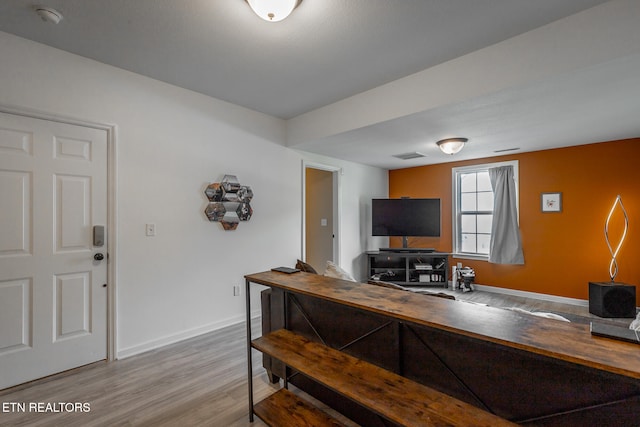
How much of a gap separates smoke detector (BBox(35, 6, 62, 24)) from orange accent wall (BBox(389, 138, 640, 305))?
541 cm

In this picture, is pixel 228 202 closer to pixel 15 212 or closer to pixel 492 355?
pixel 15 212

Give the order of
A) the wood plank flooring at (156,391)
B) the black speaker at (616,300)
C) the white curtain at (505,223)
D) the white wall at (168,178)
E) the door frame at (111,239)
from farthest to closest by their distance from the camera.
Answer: the white curtain at (505,223) → the black speaker at (616,300) → the door frame at (111,239) → the white wall at (168,178) → the wood plank flooring at (156,391)

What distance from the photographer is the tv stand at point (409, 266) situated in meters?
4.92

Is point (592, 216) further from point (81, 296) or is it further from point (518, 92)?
point (81, 296)

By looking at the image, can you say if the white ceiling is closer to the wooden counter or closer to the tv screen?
the wooden counter

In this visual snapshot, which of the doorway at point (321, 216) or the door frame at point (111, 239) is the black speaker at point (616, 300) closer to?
the doorway at point (321, 216)

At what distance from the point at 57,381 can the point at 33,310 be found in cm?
56

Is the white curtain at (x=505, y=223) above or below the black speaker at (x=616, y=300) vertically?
above

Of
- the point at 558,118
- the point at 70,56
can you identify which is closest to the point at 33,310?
the point at 70,56

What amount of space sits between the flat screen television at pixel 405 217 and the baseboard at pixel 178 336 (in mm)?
2809

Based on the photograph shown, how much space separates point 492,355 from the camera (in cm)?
121

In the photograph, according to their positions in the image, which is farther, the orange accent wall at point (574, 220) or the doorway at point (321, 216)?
the doorway at point (321, 216)

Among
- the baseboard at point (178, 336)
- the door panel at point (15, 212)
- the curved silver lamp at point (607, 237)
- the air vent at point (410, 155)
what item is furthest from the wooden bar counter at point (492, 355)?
the curved silver lamp at point (607, 237)

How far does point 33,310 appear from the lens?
216cm
